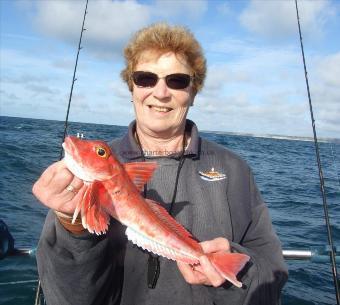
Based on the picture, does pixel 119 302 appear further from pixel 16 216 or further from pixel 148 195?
pixel 16 216

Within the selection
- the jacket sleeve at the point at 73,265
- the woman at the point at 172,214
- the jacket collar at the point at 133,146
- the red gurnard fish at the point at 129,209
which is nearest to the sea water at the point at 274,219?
the jacket sleeve at the point at 73,265

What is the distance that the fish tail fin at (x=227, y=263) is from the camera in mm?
2990

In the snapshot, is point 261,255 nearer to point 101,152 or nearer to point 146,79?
point 101,152

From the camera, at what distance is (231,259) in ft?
9.89

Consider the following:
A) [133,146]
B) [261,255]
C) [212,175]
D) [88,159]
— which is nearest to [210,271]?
[261,255]

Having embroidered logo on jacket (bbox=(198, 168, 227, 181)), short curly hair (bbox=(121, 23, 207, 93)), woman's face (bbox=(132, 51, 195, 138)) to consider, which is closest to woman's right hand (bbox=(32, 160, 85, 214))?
woman's face (bbox=(132, 51, 195, 138))

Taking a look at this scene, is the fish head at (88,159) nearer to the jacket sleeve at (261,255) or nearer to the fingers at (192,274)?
the fingers at (192,274)

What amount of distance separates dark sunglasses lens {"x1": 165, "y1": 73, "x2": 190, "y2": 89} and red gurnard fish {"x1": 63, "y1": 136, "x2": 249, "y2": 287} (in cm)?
120

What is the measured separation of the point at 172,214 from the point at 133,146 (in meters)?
0.82

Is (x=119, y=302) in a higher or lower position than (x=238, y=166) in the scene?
lower

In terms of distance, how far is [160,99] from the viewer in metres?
3.96

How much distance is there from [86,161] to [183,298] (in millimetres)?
1623

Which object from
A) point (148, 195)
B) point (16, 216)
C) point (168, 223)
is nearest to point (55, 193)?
point (168, 223)

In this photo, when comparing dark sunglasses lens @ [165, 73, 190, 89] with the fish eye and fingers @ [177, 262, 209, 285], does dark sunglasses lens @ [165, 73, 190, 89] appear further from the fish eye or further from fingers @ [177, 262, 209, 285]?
fingers @ [177, 262, 209, 285]
